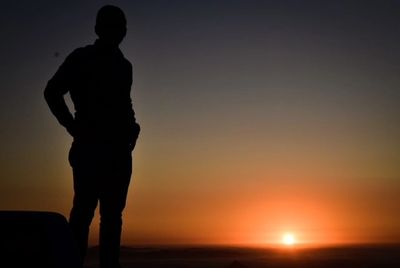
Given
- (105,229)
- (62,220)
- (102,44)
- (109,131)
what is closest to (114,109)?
(109,131)

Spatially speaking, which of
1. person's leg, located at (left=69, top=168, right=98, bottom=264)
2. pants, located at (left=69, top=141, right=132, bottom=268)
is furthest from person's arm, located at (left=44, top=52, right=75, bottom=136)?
person's leg, located at (left=69, top=168, right=98, bottom=264)

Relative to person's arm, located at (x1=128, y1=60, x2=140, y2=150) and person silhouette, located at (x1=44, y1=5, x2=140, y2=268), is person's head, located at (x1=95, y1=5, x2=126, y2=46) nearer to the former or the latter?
person silhouette, located at (x1=44, y1=5, x2=140, y2=268)

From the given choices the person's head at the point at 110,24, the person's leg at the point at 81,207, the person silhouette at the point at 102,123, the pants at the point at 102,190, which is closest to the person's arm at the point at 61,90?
the person silhouette at the point at 102,123

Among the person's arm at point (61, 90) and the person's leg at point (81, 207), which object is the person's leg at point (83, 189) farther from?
the person's arm at point (61, 90)

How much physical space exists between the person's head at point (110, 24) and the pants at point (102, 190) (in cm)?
113

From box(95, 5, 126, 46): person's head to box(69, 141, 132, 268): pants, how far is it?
1133mm

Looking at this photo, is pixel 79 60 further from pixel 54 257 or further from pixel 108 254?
pixel 54 257

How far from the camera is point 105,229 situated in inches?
262

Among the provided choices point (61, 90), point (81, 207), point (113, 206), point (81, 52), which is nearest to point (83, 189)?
point (81, 207)

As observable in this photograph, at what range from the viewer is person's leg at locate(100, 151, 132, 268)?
657 centimetres

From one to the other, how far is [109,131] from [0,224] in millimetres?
3635

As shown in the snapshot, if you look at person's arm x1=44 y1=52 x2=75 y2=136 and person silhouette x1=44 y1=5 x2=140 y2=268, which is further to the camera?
person's arm x1=44 y1=52 x2=75 y2=136

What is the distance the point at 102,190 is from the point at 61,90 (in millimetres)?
1108

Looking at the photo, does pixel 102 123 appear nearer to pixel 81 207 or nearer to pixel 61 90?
pixel 61 90
